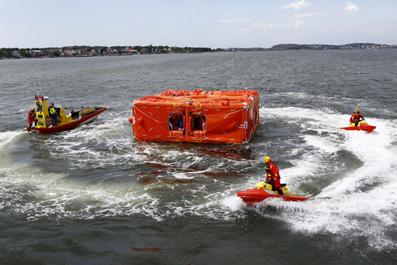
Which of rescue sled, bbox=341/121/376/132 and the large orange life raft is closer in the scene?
the large orange life raft

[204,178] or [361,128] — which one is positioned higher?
[361,128]

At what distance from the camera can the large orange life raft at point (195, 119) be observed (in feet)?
66.6

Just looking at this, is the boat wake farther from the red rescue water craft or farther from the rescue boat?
the rescue boat

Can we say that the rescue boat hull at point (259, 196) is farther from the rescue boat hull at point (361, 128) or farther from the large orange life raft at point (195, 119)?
the rescue boat hull at point (361, 128)

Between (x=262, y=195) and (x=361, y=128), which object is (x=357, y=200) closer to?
(x=262, y=195)

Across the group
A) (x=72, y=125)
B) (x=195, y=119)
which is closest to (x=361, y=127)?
(x=195, y=119)

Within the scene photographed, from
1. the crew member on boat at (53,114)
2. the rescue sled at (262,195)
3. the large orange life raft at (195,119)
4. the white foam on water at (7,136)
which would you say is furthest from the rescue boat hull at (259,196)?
the crew member on boat at (53,114)

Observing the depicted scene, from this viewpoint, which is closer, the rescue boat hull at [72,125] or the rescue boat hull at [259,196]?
the rescue boat hull at [259,196]

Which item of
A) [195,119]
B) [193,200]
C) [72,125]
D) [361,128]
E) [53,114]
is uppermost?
[195,119]

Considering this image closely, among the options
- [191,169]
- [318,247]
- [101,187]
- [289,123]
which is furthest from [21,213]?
[289,123]

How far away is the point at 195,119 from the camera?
846 inches

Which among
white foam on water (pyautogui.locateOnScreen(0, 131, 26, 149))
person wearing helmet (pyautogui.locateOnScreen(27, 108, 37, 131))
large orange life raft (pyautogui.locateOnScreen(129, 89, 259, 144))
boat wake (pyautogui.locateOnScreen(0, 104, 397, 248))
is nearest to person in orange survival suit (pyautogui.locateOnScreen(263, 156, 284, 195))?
boat wake (pyautogui.locateOnScreen(0, 104, 397, 248))

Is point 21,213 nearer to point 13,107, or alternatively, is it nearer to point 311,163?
point 311,163

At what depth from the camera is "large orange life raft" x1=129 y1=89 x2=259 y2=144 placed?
2031cm
